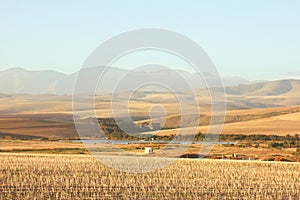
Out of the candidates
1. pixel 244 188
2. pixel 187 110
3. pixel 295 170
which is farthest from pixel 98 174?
pixel 187 110

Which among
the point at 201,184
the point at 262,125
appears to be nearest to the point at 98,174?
the point at 201,184

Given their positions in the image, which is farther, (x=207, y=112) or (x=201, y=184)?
(x=207, y=112)

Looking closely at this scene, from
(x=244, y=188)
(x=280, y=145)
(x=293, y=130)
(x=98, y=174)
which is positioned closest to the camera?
(x=244, y=188)

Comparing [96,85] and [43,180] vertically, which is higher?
[96,85]

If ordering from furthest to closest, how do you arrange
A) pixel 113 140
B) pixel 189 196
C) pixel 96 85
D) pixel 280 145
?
pixel 113 140 → pixel 280 145 → pixel 96 85 → pixel 189 196

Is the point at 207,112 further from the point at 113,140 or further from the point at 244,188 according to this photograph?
the point at 244,188

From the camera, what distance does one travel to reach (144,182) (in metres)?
26.5

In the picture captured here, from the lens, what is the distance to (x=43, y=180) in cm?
2608

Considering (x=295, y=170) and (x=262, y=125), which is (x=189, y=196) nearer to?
(x=295, y=170)

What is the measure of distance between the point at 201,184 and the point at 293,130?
7154 cm

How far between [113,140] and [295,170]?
52780 millimetres

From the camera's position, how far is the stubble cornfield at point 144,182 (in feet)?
73.2

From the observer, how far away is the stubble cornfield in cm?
2231

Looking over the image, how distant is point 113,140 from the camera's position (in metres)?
86.1
